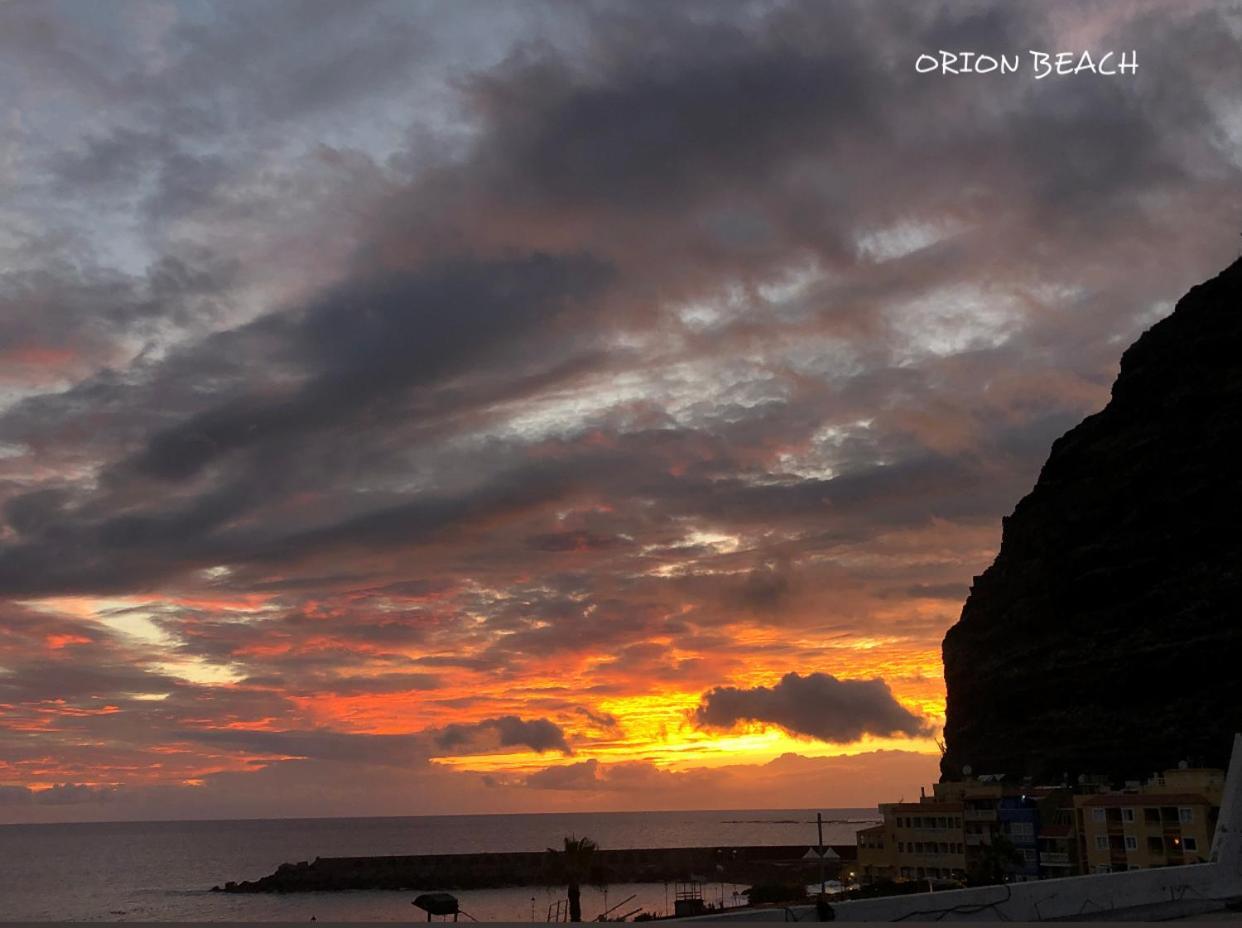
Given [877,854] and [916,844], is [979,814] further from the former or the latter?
[877,854]

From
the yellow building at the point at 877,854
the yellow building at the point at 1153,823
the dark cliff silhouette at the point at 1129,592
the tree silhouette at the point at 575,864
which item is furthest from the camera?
the dark cliff silhouette at the point at 1129,592

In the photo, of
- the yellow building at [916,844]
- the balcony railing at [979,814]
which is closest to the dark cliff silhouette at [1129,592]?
the balcony railing at [979,814]

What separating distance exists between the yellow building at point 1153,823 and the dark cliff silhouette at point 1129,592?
42.0 m

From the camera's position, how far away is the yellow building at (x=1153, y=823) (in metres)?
76.6

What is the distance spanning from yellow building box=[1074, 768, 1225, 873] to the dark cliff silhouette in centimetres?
4202

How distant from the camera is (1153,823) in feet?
262

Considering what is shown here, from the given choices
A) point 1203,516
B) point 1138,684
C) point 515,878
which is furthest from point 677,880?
point 1203,516

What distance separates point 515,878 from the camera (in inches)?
7795

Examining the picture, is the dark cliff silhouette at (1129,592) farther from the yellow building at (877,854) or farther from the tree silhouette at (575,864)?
the tree silhouette at (575,864)

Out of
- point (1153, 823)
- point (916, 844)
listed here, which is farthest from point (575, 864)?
point (916, 844)

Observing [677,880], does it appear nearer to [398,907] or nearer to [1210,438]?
[398,907]

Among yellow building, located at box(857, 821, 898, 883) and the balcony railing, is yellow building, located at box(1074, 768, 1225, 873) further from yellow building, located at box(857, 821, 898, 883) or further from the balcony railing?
yellow building, located at box(857, 821, 898, 883)

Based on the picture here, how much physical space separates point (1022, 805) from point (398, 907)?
10821 centimetres

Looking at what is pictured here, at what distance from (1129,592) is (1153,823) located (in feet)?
253
